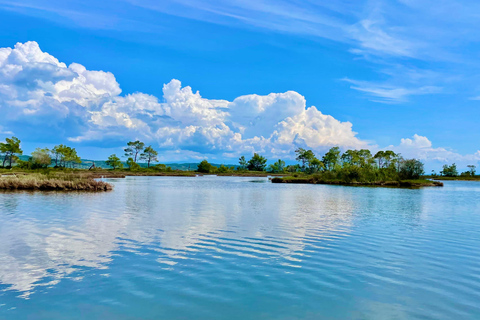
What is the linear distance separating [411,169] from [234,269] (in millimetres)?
93837

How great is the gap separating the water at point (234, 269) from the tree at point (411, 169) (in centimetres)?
7721

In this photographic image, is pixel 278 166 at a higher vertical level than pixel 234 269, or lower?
higher

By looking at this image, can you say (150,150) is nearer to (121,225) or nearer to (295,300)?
(121,225)

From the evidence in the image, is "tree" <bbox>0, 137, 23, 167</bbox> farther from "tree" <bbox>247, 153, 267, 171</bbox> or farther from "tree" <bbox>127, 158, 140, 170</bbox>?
"tree" <bbox>247, 153, 267, 171</bbox>

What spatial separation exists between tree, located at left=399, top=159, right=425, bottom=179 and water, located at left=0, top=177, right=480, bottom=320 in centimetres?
7721

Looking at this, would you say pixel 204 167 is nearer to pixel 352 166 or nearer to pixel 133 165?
pixel 133 165

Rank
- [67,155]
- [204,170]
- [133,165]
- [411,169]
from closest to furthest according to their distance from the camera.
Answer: [411,169], [67,155], [133,165], [204,170]

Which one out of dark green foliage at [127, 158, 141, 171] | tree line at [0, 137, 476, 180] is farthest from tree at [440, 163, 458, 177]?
dark green foliage at [127, 158, 141, 171]

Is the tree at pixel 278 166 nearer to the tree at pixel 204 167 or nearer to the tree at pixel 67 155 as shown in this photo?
the tree at pixel 204 167

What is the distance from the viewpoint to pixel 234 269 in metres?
12.0

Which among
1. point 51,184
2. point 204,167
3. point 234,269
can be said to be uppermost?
point 204,167

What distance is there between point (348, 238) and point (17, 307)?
14.3 meters

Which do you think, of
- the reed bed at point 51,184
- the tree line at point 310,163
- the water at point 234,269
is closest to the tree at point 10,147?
the tree line at point 310,163

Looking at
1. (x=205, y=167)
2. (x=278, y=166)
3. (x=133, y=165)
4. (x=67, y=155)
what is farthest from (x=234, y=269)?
(x=278, y=166)
